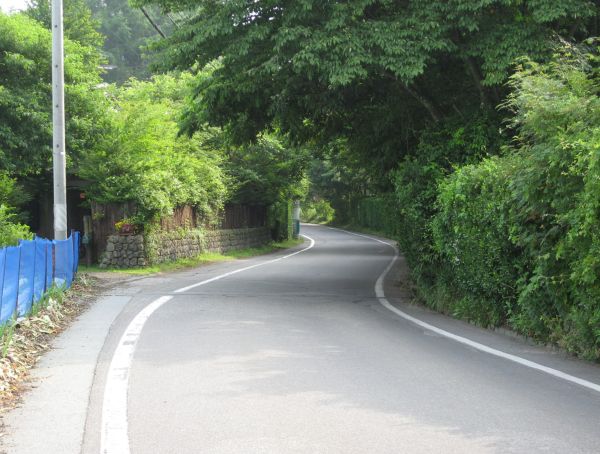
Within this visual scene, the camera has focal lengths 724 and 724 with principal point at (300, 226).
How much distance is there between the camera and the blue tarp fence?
909 centimetres

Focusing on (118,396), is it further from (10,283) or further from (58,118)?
(58,118)

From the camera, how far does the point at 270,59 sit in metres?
14.0

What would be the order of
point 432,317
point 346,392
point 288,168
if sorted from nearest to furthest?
point 346,392
point 432,317
point 288,168

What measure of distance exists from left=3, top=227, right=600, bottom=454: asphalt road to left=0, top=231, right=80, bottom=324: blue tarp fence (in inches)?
52.8

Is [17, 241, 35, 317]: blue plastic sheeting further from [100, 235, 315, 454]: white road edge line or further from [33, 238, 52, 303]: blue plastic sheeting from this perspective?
[100, 235, 315, 454]: white road edge line

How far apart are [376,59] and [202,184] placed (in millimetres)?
16310

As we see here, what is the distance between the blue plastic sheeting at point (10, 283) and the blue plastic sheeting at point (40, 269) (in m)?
1.64

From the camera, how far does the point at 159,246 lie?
24.6 metres

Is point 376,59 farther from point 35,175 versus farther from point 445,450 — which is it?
point 35,175

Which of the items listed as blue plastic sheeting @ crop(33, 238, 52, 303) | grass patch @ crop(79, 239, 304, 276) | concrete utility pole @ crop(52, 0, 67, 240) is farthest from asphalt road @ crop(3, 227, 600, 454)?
grass patch @ crop(79, 239, 304, 276)

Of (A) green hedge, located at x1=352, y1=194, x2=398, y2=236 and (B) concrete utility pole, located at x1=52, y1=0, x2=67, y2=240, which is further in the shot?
(A) green hedge, located at x1=352, y1=194, x2=398, y2=236

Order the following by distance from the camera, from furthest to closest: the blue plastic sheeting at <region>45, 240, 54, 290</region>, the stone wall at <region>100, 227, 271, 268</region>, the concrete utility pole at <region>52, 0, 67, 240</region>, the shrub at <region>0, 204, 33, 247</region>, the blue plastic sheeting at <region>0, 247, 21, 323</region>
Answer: the stone wall at <region>100, 227, 271, 268</region> → the concrete utility pole at <region>52, 0, 67, 240</region> → the shrub at <region>0, 204, 33, 247</region> → the blue plastic sheeting at <region>45, 240, 54, 290</region> → the blue plastic sheeting at <region>0, 247, 21, 323</region>

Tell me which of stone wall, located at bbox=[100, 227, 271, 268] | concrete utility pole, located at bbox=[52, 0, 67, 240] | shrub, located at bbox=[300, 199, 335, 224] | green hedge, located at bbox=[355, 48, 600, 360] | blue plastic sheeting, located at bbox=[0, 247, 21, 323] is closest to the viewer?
green hedge, located at bbox=[355, 48, 600, 360]

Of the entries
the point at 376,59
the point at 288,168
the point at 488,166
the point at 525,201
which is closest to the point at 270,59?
the point at 376,59
